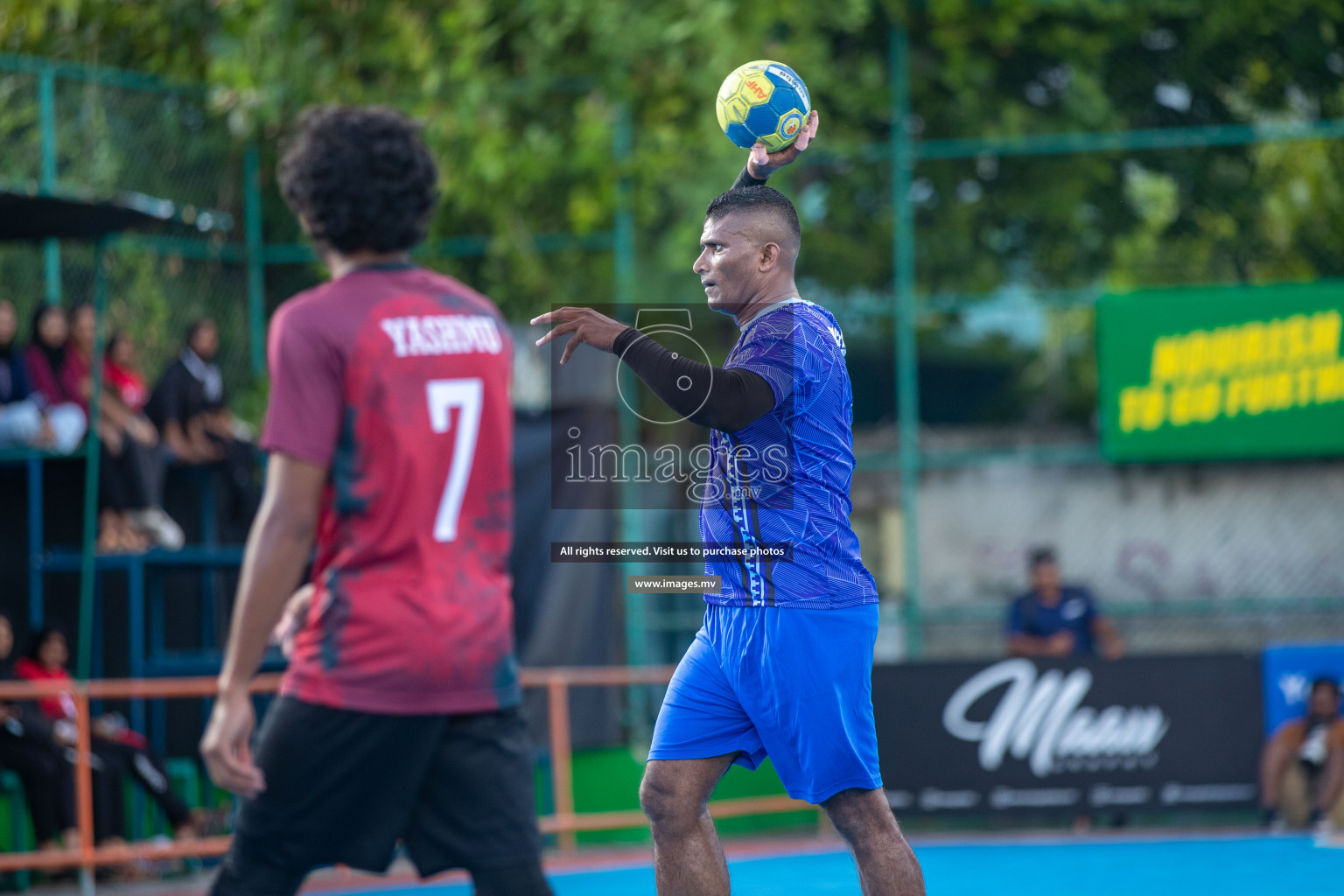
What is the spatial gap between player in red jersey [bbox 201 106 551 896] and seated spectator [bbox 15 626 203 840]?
6.62 m

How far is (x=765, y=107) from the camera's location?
482 cm

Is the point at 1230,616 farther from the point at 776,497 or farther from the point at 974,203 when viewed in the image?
the point at 776,497

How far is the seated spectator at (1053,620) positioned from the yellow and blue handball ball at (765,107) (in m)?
7.42

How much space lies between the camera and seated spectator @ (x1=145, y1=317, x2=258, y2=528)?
36.2ft

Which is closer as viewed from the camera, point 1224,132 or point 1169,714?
point 1169,714

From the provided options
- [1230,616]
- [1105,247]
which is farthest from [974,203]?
[1230,616]

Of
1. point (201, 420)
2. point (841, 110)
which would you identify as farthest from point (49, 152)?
point (841, 110)

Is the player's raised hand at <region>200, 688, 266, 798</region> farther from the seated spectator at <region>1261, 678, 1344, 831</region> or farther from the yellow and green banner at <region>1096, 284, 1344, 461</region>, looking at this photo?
the yellow and green banner at <region>1096, 284, 1344, 461</region>

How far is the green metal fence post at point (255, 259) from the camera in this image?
13.3 metres

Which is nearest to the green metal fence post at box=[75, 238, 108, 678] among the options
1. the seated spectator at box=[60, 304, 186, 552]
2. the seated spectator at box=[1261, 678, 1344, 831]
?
the seated spectator at box=[60, 304, 186, 552]

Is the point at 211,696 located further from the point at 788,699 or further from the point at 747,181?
the point at 788,699

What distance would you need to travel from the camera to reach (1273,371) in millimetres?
12219

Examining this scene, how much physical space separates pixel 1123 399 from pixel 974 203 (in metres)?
2.10

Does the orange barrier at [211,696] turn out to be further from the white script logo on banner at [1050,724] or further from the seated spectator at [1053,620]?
the seated spectator at [1053,620]
